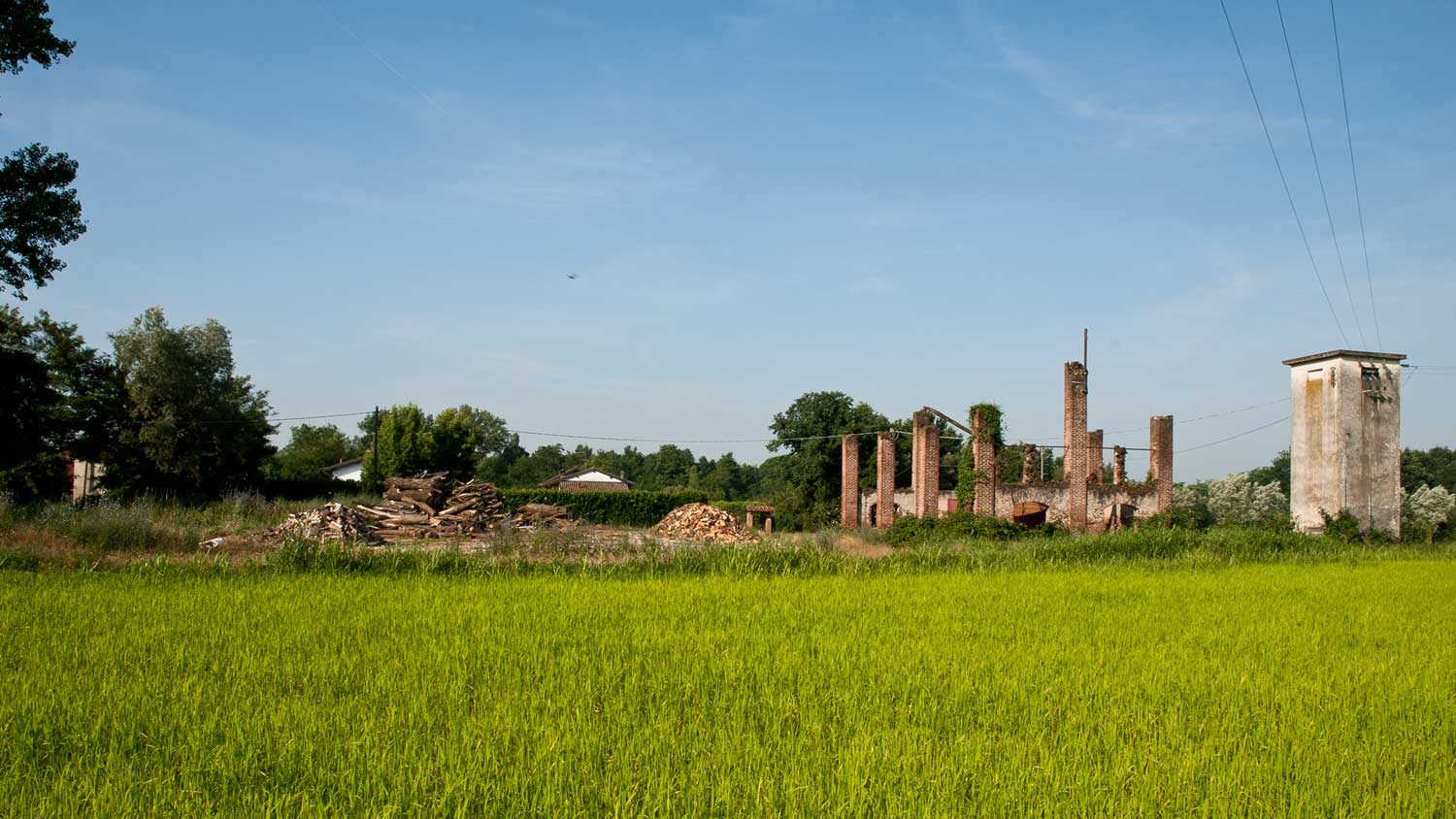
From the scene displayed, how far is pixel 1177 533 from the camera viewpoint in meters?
19.0

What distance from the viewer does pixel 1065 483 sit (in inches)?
1110

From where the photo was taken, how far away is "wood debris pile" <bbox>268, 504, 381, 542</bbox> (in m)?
16.8

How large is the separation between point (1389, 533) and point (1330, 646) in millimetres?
18531

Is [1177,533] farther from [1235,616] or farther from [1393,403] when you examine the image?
[1235,616]

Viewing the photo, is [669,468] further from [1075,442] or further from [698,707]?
[698,707]

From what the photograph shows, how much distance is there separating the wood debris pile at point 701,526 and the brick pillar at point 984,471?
276 inches

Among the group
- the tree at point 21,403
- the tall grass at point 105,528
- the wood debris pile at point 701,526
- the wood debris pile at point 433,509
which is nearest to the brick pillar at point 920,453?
the wood debris pile at point 701,526

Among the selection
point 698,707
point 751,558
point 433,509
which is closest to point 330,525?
point 433,509

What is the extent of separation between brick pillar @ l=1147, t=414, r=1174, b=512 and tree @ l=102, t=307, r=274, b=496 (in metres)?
32.4

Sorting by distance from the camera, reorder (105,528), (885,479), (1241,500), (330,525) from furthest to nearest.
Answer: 1. (1241,500)
2. (885,479)
3. (330,525)
4. (105,528)

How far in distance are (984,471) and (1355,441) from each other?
9193mm

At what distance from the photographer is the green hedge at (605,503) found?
37.2m

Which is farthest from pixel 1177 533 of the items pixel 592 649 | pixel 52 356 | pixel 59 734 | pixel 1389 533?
pixel 52 356

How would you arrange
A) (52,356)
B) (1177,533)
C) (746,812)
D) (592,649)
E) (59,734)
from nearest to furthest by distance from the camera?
(746,812) < (59,734) < (592,649) < (1177,533) < (52,356)
